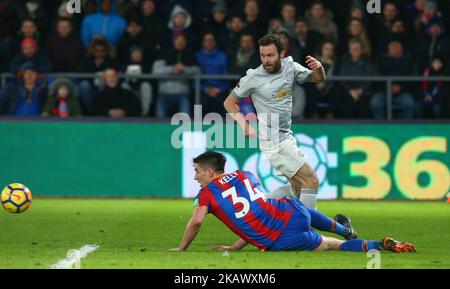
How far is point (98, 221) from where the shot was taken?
14750mm

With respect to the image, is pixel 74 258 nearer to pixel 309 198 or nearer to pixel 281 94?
pixel 309 198

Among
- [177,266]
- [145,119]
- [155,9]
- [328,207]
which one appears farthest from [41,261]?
[155,9]

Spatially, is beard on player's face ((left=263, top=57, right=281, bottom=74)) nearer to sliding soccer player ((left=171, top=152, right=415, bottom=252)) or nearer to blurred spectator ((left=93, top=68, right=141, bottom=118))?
sliding soccer player ((left=171, top=152, right=415, bottom=252))

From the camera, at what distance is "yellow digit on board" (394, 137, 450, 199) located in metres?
18.9

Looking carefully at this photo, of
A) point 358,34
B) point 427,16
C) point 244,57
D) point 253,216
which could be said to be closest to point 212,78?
point 244,57

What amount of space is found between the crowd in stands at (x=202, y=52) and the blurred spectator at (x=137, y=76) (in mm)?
17

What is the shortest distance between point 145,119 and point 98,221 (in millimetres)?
4783

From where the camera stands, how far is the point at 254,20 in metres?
20.0

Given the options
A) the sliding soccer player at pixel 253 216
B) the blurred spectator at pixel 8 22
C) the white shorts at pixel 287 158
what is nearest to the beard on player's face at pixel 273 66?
the white shorts at pixel 287 158

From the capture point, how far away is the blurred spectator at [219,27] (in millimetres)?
20031

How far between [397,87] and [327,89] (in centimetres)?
120

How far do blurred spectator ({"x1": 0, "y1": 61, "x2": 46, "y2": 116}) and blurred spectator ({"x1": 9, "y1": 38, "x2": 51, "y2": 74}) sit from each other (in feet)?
0.74

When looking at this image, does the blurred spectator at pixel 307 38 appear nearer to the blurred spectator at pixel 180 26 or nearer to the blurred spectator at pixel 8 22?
the blurred spectator at pixel 180 26

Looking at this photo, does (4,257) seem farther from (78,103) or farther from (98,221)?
(78,103)
